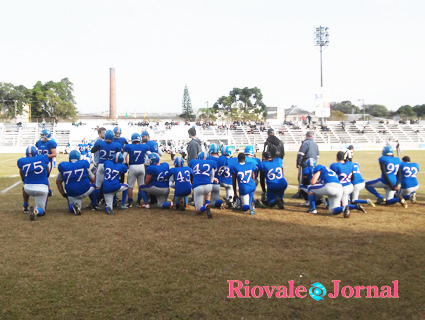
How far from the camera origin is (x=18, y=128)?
47531 millimetres

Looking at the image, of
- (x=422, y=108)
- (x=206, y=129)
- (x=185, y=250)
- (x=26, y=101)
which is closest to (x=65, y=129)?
(x=206, y=129)

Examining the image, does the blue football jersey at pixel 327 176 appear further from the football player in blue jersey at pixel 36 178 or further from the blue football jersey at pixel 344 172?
the football player in blue jersey at pixel 36 178

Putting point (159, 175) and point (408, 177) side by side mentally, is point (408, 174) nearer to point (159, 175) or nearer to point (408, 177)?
point (408, 177)

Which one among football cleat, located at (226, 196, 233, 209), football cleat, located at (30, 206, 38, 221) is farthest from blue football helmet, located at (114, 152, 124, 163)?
football cleat, located at (226, 196, 233, 209)

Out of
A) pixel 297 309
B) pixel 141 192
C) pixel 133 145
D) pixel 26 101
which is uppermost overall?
pixel 26 101

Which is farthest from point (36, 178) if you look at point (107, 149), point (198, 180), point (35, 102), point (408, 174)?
point (35, 102)

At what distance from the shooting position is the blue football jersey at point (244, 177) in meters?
8.79

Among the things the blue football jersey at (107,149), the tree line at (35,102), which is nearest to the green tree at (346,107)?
the tree line at (35,102)

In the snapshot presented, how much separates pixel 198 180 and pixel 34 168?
11.8ft

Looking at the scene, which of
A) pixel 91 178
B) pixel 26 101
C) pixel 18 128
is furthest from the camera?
pixel 26 101

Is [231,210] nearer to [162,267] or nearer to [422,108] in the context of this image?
[162,267]

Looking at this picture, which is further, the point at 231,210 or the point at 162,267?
the point at 231,210

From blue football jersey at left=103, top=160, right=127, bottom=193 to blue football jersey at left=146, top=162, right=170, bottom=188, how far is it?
70 cm

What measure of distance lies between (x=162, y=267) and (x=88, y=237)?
6.94 ft
